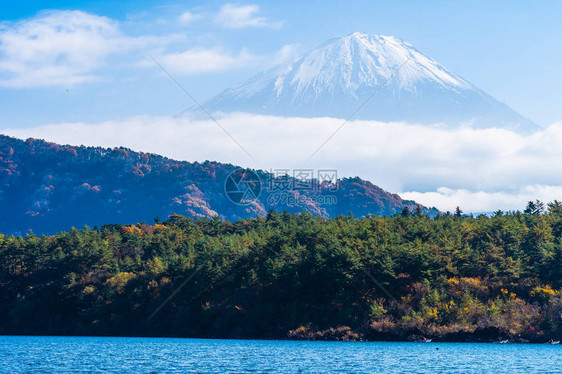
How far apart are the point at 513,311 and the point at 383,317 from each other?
12.7 meters

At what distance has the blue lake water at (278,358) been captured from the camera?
4138 centimetres

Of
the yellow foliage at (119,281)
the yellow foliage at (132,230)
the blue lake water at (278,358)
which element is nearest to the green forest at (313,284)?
the yellow foliage at (119,281)

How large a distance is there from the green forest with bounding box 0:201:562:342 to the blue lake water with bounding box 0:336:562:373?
6429mm

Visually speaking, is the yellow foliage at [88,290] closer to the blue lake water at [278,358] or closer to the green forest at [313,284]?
the green forest at [313,284]

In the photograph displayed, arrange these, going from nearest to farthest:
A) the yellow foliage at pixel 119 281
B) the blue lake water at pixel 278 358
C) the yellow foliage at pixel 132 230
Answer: the blue lake water at pixel 278 358, the yellow foliage at pixel 119 281, the yellow foliage at pixel 132 230

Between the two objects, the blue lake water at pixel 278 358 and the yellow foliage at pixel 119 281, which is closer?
the blue lake water at pixel 278 358

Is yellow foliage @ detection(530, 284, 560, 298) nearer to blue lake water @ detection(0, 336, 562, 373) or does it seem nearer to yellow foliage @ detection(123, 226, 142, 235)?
blue lake water @ detection(0, 336, 562, 373)

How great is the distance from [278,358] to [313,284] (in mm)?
26192

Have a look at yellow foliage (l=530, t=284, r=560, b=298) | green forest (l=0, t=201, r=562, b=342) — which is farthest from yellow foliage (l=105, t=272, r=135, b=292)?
yellow foliage (l=530, t=284, r=560, b=298)

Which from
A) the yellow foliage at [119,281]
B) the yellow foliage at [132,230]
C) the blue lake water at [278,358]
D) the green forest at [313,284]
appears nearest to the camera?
the blue lake water at [278,358]

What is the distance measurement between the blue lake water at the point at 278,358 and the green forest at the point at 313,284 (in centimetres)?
Answer: 643

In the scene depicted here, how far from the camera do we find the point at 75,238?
91.4 metres

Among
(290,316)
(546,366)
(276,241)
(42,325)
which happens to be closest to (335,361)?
(546,366)

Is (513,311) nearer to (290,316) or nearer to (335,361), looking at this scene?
(290,316)
